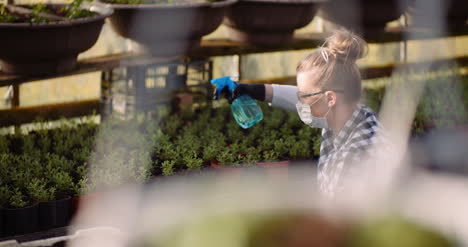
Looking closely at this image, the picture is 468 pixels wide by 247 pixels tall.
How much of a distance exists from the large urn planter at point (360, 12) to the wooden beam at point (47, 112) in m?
1.21

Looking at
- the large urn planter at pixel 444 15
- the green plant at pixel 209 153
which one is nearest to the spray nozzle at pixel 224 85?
the green plant at pixel 209 153

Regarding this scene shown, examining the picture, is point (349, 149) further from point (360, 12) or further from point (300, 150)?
point (360, 12)

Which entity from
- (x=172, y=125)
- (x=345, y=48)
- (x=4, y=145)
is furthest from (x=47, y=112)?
(x=345, y=48)

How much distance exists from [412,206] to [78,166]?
1.74 metres

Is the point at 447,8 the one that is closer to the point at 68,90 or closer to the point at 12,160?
the point at 68,90

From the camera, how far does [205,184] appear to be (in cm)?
54

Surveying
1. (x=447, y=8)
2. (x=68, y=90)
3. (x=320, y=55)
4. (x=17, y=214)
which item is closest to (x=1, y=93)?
(x=68, y=90)

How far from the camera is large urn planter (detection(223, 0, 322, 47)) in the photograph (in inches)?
103

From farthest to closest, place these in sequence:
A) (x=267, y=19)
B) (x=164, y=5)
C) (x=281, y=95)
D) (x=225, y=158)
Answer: (x=267, y=19) < (x=164, y=5) < (x=225, y=158) < (x=281, y=95)

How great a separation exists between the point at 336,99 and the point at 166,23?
111 cm

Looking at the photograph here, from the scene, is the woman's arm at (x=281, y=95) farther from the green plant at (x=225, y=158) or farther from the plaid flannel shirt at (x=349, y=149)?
the green plant at (x=225, y=158)

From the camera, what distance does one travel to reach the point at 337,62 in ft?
4.44

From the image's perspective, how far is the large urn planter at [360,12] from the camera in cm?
286

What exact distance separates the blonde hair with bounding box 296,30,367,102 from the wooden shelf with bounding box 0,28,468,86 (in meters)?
A: 1.21
